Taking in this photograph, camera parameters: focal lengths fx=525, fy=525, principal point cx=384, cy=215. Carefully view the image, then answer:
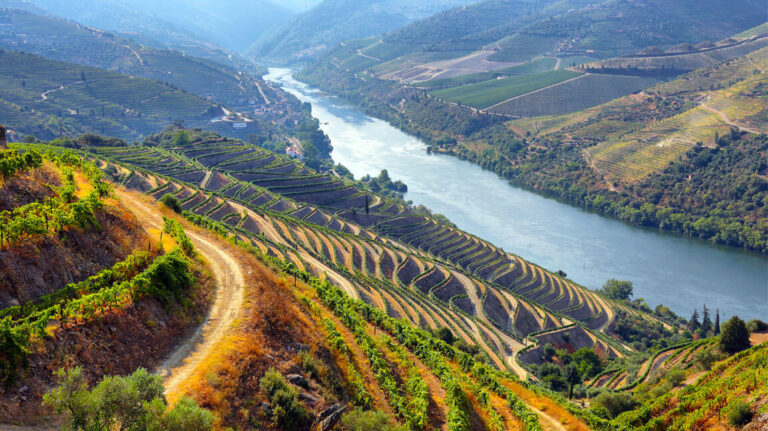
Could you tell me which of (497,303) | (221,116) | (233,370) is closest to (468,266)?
(497,303)

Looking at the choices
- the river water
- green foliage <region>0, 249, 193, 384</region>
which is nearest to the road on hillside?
green foliage <region>0, 249, 193, 384</region>

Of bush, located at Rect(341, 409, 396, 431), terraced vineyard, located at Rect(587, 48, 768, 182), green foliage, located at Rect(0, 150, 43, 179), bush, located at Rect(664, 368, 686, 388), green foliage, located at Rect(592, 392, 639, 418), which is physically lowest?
green foliage, located at Rect(592, 392, 639, 418)

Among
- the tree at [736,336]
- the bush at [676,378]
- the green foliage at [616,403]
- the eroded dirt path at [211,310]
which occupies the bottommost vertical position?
the green foliage at [616,403]

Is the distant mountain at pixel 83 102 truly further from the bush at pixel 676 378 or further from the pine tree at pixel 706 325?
the pine tree at pixel 706 325

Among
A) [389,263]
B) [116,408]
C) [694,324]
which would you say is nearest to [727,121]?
[694,324]

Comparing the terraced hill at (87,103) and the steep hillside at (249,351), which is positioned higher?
the steep hillside at (249,351)

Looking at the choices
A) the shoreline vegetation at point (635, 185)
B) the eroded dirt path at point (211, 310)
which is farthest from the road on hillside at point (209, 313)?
the shoreline vegetation at point (635, 185)

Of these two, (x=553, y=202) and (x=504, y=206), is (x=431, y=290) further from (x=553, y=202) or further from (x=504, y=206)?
(x=553, y=202)

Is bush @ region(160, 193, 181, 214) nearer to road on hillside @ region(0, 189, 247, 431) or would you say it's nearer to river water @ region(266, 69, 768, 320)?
road on hillside @ region(0, 189, 247, 431)
